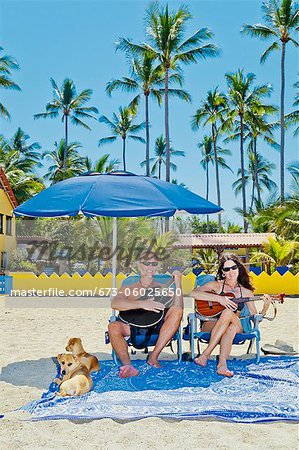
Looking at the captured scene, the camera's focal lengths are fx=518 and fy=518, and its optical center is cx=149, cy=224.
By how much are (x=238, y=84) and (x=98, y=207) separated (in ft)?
112

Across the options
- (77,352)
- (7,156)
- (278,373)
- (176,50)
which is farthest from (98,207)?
(7,156)

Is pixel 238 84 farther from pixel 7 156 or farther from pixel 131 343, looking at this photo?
pixel 131 343

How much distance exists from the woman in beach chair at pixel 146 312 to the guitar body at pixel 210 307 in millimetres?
337

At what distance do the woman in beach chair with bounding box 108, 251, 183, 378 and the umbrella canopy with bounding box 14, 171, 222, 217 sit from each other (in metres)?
0.59

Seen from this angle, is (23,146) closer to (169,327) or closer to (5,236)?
(5,236)

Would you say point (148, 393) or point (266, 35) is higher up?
point (266, 35)

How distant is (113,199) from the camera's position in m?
5.30

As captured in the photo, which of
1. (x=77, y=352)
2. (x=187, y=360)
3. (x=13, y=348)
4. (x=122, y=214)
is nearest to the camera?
(x=77, y=352)

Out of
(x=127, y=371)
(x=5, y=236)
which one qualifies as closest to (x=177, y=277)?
(x=127, y=371)

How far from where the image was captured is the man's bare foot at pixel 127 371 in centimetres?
503

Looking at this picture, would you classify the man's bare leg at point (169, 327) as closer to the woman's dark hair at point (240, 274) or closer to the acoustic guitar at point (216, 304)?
the acoustic guitar at point (216, 304)

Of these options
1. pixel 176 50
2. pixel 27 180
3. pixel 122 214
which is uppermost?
pixel 176 50

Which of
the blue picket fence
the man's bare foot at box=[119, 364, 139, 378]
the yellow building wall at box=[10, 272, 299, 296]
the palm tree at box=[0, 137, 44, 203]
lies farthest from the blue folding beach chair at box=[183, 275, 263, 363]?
the palm tree at box=[0, 137, 44, 203]

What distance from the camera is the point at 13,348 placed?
702 centimetres
